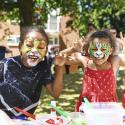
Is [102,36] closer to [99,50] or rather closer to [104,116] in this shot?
[99,50]

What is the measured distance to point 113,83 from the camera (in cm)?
362

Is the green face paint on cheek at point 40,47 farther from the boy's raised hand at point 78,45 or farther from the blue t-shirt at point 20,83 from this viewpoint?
the boy's raised hand at point 78,45

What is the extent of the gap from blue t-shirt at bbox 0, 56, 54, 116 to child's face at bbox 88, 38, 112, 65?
0.39 m

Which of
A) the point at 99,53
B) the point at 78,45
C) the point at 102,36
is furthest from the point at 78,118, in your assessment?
the point at 78,45

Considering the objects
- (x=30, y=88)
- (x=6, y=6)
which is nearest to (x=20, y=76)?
(x=30, y=88)

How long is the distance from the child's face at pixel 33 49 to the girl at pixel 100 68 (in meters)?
0.28

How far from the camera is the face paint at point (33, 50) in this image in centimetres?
313

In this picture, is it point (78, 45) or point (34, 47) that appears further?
point (78, 45)

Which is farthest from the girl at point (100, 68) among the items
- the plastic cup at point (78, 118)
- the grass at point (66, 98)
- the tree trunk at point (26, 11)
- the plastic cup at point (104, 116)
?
the tree trunk at point (26, 11)

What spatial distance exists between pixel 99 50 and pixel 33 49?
1.85 ft

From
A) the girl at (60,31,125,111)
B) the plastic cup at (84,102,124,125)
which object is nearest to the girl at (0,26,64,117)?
the girl at (60,31,125,111)

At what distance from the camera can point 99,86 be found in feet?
→ 11.7

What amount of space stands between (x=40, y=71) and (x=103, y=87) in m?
0.59

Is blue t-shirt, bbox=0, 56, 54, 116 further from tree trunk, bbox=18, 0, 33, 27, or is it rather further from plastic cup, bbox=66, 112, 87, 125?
tree trunk, bbox=18, 0, 33, 27
